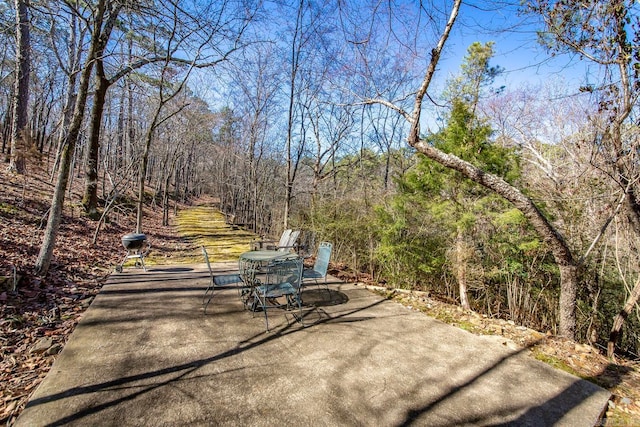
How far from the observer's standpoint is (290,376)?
96.0 inches

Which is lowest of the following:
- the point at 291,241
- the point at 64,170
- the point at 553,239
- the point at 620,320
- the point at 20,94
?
the point at 620,320

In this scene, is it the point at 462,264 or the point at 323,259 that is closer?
the point at 323,259

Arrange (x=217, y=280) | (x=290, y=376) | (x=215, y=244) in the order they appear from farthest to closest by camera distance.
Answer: (x=215, y=244) → (x=217, y=280) → (x=290, y=376)

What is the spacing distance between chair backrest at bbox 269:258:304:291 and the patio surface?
1.51 ft

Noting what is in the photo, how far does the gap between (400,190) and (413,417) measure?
4.40 meters

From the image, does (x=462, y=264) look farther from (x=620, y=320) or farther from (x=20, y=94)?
(x=20, y=94)

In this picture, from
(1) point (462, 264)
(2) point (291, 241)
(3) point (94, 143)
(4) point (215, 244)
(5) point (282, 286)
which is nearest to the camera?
(5) point (282, 286)

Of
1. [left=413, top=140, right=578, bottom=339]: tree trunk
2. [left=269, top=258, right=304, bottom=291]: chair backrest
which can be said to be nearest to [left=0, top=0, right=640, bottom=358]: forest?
[left=413, top=140, right=578, bottom=339]: tree trunk

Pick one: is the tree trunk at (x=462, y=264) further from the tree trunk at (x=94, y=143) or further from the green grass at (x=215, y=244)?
the tree trunk at (x=94, y=143)

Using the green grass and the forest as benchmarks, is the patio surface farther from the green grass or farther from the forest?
the green grass

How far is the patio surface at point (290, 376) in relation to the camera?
199 centimetres

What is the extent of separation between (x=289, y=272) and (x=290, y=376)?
4.77 ft

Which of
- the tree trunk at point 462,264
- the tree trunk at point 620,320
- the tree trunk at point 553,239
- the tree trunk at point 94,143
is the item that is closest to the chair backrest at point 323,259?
the tree trunk at point 553,239

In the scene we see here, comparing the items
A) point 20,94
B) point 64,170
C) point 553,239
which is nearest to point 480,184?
point 553,239
